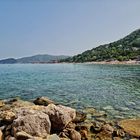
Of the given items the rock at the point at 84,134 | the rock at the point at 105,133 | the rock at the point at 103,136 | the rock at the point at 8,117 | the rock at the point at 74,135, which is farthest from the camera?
the rock at the point at 8,117

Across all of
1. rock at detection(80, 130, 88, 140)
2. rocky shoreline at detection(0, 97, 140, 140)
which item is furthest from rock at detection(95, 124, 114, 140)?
rock at detection(80, 130, 88, 140)

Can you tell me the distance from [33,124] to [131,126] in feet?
29.4

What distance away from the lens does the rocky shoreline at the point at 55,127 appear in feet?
58.6

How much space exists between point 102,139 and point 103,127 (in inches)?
60.9

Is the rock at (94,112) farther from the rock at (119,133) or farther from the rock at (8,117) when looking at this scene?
the rock at (8,117)

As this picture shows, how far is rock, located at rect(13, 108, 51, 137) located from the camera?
17.8 m

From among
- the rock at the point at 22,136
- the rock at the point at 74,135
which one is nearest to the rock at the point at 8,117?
the rock at the point at 22,136

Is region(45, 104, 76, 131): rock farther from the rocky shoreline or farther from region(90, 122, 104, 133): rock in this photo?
region(90, 122, 104, 133): rock

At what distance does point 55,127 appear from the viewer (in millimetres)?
20562

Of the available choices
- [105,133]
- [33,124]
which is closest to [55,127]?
[33,124]

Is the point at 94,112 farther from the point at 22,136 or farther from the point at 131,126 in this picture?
the point at 22,136

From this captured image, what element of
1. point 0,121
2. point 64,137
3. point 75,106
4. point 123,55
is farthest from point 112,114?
point 123,55

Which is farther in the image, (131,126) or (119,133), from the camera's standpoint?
(131,126)

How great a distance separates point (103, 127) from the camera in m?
21.6
